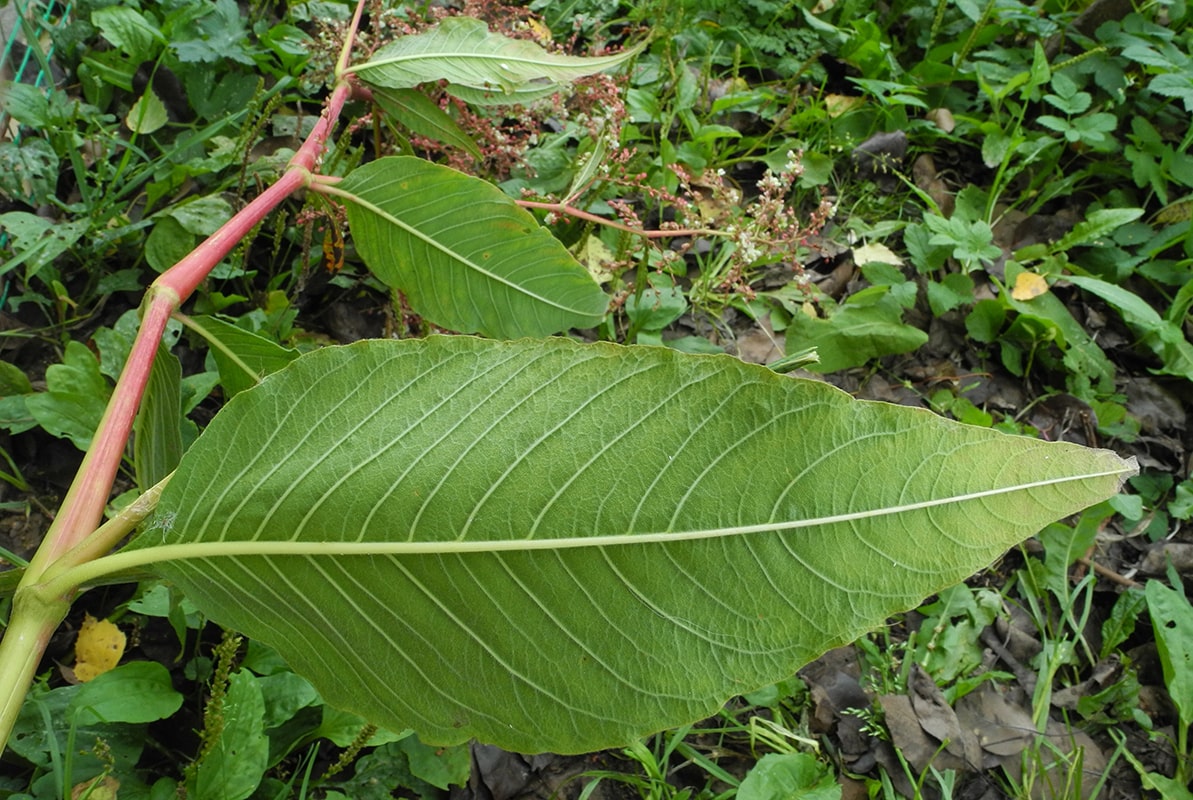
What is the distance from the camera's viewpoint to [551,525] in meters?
0.70

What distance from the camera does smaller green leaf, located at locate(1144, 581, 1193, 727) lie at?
6.09 feet

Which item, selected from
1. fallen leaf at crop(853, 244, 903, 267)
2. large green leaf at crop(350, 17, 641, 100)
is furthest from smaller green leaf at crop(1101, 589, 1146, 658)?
large green leaf at crop(350, 17, 641, 100)

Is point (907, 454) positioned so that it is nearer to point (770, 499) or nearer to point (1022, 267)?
point (770, 499)

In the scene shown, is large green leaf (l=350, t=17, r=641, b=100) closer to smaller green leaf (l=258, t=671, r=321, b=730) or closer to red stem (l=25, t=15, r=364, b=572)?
red stem (l=25, t=15, r=364, b=572)

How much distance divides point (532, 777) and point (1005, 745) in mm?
1020

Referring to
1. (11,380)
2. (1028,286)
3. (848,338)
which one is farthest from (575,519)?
(1028,286)

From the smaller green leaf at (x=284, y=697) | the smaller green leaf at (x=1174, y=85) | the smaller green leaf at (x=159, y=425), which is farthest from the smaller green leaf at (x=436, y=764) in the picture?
the smaller green leaf at (x=1174, y=85)

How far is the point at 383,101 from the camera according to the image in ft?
5.28

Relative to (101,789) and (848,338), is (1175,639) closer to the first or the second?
(848,338)

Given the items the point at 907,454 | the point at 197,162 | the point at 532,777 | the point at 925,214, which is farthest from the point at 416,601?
the point at 925,214

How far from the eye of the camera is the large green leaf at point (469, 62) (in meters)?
1.54

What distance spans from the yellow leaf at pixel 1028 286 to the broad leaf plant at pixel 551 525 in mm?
1857

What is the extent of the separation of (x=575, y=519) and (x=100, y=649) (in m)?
1.12

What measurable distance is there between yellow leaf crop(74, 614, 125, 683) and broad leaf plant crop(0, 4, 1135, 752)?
31.7 inches
